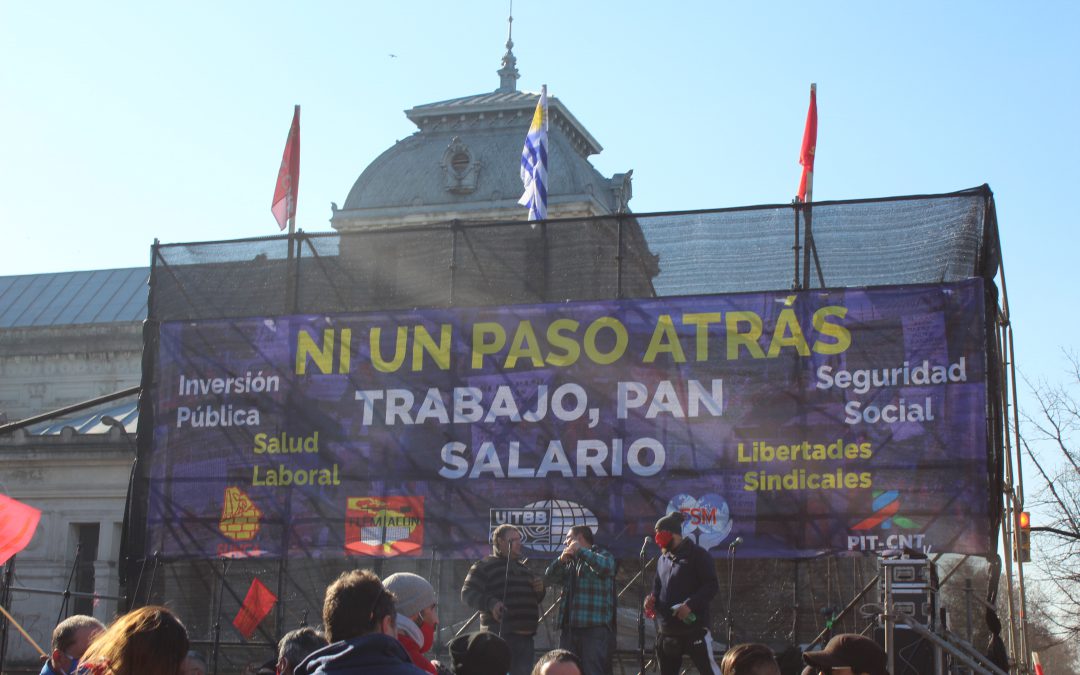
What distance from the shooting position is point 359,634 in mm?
4449

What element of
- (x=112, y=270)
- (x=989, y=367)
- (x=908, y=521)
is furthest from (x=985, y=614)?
(x=112, y=270)

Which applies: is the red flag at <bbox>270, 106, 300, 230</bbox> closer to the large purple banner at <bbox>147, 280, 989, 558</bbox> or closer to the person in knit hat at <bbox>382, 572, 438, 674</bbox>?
the large purple banner at <bbox>147, 280, 989, 558</bbox>

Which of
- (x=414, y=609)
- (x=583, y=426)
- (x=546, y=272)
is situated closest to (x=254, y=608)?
(x=583, y=426)

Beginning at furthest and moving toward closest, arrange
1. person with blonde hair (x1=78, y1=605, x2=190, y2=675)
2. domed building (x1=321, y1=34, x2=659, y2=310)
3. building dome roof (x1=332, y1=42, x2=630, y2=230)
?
building dome roof (x1=332, y1=42, x2=630, y2=230) < domed building (x1=321, y1=34, x2=659, y2=310) < person with blonde hair (x1=78, y1=605, x2=190, y2=675)

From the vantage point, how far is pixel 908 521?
11727 millimetres

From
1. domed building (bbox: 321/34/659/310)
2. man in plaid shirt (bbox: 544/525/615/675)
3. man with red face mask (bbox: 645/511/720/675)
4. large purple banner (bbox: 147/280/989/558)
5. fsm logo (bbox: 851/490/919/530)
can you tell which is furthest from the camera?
domed building (bbox: 321/34/659/310)

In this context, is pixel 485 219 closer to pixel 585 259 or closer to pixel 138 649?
pixel 585 259

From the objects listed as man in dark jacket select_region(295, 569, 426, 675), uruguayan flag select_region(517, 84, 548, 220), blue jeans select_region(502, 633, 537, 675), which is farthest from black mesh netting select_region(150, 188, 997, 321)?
man in dark jacket select_region(295, 569, 426, 675)

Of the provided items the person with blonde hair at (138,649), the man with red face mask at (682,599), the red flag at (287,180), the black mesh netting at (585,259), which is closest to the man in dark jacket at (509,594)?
the man with red face mask at (682,599)

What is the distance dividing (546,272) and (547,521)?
2.57 meters

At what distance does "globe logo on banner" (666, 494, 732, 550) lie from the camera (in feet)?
39.7

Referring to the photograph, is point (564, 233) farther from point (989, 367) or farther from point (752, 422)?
point (989, 367)

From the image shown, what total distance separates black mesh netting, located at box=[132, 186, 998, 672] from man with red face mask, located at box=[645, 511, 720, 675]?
187cm

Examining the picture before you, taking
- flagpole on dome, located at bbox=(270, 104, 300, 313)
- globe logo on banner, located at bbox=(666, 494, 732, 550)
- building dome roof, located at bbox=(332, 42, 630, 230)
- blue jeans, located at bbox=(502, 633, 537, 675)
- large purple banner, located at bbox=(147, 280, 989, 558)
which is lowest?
blue jeans, located at bbox=(502, 633, 537, 675)
